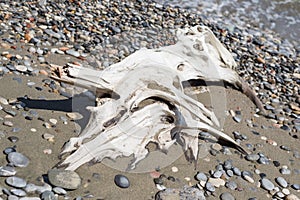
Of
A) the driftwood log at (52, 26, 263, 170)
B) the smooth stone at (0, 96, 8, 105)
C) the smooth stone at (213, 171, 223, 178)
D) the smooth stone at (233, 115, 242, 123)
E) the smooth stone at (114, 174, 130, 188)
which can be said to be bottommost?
the smooth stone at (233, 115, 242, 123)

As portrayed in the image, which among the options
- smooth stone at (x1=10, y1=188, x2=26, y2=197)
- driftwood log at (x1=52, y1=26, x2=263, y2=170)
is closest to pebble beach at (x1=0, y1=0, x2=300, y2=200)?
smooth stone at (x1=10, y1=188, x2=26, y2=197)

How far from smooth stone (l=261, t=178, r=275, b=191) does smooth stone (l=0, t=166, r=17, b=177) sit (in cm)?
203

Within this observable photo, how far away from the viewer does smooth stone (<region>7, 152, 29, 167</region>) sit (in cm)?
339

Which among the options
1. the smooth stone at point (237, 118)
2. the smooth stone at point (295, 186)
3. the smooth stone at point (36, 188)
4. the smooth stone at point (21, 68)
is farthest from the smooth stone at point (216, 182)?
the smooth stone at point (21, 68)

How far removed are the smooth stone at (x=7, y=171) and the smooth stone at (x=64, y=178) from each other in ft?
0.86

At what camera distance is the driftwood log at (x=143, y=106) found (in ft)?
11.8

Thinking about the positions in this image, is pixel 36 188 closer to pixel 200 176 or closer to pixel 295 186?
pixel 200 176

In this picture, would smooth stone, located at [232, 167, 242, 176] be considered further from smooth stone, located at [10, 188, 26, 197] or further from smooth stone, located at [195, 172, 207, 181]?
smooth stone, located at [10, 188, 26, 197]

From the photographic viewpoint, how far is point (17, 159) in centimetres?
343

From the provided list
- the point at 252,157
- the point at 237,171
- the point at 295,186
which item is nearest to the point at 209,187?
the point at 237,171

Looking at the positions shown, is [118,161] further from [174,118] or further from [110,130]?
[174,118]

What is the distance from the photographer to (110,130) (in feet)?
11.8

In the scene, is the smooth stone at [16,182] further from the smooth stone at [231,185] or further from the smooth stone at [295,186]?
the smooth stone at [295,186]

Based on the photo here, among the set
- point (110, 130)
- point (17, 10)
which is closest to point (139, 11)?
point (17, 10)
